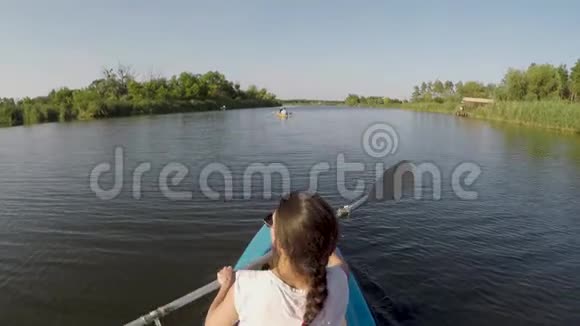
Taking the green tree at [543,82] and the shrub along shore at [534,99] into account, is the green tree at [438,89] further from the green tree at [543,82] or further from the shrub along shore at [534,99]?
the green tree at [543,82]

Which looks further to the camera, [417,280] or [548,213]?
[548,213]

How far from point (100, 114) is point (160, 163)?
1186 inches

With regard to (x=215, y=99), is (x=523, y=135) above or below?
below

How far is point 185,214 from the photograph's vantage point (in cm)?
740

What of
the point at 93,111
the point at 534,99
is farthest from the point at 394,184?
the point at 534,99

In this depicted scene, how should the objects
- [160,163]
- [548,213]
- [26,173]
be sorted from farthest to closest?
1. [160,163]
2. [26,173]
3. [548,213]

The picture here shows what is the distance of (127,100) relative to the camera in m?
51.5

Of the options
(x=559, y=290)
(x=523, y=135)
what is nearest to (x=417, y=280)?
(x=559, y=290)

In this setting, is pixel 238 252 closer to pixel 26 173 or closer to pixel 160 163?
pixel 160 163

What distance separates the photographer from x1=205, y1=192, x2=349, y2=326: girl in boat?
1622mm

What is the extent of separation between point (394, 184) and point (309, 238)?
6937 mm

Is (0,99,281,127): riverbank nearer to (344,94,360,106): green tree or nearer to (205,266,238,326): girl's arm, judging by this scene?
(205,266,238,326): girl's arm

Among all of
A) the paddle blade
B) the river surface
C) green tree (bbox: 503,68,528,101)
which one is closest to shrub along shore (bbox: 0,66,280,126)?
the river surface

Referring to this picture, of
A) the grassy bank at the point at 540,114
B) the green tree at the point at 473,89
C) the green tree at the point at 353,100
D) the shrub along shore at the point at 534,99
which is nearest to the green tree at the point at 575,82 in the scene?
the shrub along shore at the point at 534,99
